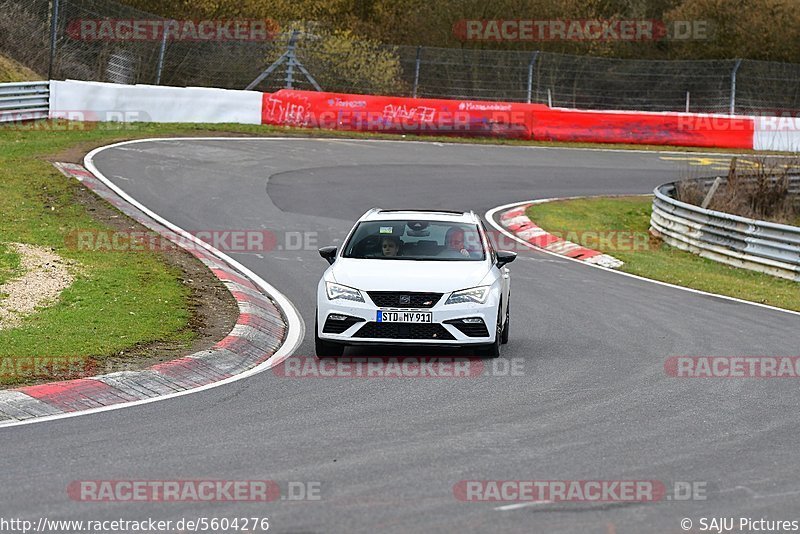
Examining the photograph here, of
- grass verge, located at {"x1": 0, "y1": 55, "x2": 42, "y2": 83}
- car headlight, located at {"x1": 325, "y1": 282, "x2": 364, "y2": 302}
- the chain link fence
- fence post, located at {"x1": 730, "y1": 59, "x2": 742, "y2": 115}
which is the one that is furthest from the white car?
fence post, located at {"x1": 730, "y1": 59, "x2": 742, "y2": 115}

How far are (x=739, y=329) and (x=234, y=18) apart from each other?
1353 inches

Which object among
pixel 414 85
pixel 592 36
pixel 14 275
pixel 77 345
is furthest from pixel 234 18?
pixel 77 345

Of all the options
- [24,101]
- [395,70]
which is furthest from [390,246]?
[395,70]

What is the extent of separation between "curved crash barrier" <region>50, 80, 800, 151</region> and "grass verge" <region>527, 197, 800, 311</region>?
8170mm

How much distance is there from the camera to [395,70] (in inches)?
1563

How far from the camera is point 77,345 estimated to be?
1135cm

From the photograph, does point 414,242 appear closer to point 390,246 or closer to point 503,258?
point 390,246

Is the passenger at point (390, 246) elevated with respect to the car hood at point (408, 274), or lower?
elevated

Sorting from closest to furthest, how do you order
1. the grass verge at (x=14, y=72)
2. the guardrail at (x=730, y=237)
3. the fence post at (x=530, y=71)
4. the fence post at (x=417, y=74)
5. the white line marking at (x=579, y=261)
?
the white line marking at (x=579, y=261)
the guardrail at (x=730, y=237)
the grass verge at (x=14, y=72)
the fence post at (x=417, y=74)
the fence post at (x=530, y=71)

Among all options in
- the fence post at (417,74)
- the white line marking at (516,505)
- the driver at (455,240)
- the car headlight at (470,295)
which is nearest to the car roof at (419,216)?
the driver at (455,240)

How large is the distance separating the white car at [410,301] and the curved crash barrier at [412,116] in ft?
69.0

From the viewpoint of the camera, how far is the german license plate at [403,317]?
38.4 feet

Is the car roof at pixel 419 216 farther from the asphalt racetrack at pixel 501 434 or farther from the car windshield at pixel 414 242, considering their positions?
the asphalt racetrack at pixel 501 434

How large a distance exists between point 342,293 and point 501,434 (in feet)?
11.6
